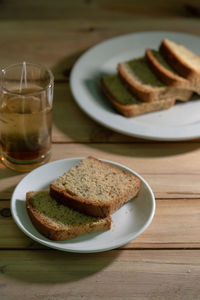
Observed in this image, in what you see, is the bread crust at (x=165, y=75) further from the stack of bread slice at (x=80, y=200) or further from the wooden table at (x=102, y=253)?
the stack of bread slice at (x=80, y=200)

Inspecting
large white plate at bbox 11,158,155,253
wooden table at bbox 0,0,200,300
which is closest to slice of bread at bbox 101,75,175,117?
wooden table at bbox 0,0,200,300

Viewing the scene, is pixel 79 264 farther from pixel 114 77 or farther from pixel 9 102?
pixel 114 77

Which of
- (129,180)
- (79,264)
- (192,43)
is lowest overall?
(79,264)

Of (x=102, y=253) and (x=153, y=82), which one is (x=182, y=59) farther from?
(x=102, y=253)

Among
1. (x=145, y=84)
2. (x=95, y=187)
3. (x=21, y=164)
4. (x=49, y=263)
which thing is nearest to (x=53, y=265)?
(x=49, y=263)

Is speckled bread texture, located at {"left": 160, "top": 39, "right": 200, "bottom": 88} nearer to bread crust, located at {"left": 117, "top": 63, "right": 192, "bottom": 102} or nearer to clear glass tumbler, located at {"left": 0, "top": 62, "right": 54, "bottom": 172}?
bread crust, located at {"left": 117, "top": 63, "right": 192, "bottom": 102}

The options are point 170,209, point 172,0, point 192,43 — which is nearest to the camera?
point 170,209

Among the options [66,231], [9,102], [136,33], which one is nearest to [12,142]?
[9,102]
